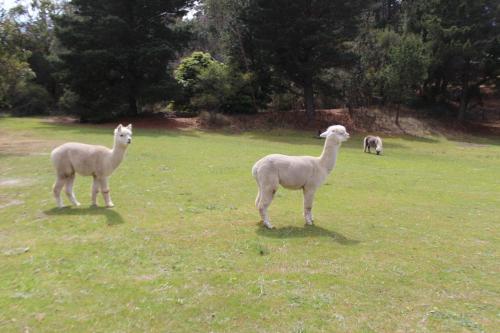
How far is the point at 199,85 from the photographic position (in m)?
39.9

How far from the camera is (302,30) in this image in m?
38.7

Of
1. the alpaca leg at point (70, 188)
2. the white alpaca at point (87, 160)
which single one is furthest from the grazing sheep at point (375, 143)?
the alpaca leg at point (70, 188)

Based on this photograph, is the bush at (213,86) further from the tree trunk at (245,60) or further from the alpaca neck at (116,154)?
the alpaca neck at (116,154)

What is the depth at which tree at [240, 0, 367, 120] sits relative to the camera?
3838cm

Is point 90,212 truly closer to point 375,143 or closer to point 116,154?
point 116,154

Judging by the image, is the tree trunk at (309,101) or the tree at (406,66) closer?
the tree at (406,66)

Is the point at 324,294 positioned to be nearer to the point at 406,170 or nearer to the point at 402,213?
the point at 402,213

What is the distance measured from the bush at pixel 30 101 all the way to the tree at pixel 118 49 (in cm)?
1114

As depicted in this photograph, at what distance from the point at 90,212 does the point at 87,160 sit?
1.36 metres

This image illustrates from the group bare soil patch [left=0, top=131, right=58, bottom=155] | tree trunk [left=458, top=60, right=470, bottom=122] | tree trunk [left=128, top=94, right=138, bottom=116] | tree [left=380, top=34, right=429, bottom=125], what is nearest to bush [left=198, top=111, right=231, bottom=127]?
tree trunk [left=128, top=94, right=138, bottom=116]

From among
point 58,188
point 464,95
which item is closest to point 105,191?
point 58,188

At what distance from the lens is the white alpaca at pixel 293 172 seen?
357 inches

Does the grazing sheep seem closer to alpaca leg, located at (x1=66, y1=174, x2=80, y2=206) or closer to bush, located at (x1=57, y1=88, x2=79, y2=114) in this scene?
alpaca leg, located at (x1=66, y1=174, x2=80, y2=206)

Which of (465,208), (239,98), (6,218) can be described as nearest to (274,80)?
(239,98)
